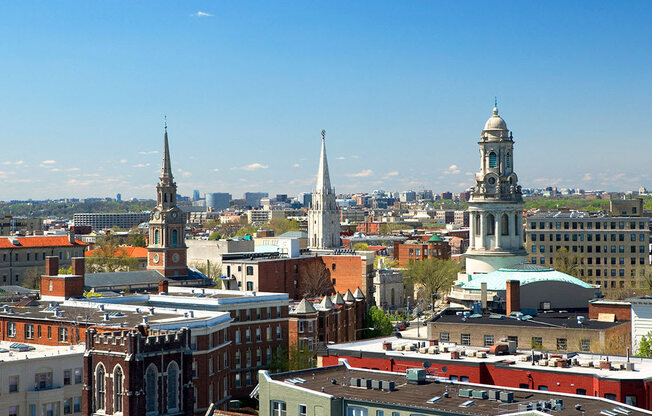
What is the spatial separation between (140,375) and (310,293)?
86216 millimetres

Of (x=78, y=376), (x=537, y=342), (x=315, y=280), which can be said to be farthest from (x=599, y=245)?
(x=78, y=376)

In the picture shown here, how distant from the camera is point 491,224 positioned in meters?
123

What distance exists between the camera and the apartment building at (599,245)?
486 ft

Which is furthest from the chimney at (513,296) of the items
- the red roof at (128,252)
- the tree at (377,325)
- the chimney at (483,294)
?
the red roof at (128,252)

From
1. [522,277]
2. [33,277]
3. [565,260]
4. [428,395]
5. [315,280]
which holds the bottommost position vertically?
[315,280]

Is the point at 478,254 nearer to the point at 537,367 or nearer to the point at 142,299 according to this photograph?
the point at 142,299

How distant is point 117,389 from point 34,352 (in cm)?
1165

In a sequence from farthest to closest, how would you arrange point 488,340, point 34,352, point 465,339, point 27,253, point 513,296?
1. point 27,253
2. point 513,296
3. point 465,339
4. point 488,340
5. point 34,352

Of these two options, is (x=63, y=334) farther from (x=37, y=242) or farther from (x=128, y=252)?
(x=128, y=252)

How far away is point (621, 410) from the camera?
4291 cm

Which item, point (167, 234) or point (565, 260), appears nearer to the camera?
point (167, 234)

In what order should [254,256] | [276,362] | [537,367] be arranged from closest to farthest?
[537,367] < [276,362] < [254,256]

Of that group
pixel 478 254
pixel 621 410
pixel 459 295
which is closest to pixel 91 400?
pixel 621 410

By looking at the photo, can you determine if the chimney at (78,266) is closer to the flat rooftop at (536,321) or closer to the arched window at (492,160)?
the flat rooftop at (536,321)
